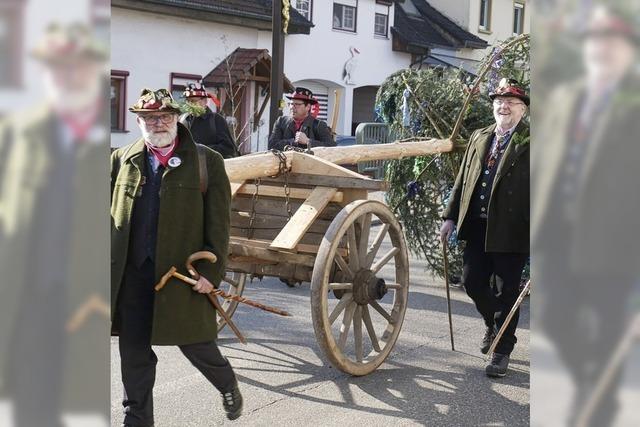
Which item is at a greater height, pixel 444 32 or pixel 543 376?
pixel 444 32

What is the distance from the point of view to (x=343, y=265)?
5.48 metres

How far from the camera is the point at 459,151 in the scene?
7.60 metres

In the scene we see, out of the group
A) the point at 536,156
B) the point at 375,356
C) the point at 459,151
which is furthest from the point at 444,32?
the point at 536,156

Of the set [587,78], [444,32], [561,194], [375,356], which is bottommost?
[375,356]

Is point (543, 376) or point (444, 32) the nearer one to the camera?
point (543, 376)

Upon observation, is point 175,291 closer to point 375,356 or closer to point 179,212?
point 179,212

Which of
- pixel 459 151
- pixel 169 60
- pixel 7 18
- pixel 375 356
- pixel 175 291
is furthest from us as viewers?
pixel 169 60

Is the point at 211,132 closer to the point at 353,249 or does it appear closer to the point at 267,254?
the point at 267,254

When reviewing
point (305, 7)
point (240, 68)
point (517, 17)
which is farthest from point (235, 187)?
point (517, 17)

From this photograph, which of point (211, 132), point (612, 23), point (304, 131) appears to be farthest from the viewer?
point (304, 131)

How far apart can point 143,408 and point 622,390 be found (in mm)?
3062

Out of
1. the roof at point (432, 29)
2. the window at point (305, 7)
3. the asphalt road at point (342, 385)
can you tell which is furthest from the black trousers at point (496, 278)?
the roof at point (432, 29)

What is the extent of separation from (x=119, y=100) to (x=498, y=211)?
14.1 m

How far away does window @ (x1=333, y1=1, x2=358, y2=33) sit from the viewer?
24828 mm
